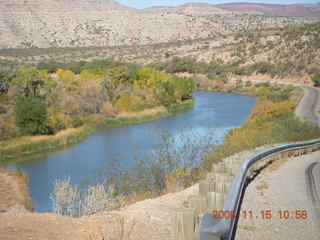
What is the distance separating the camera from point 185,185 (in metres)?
14.0

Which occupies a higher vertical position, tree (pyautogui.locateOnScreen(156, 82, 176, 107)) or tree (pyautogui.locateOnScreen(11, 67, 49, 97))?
tree (pyautogui.locateOnScreen(11, 67, 49, 97))

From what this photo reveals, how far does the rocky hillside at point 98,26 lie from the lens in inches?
5037

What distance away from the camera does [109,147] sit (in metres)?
35.3

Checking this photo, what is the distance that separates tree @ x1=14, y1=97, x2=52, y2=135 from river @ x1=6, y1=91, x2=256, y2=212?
363cm

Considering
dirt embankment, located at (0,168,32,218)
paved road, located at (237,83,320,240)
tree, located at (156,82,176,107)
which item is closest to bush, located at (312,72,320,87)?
tree, located at (156,82,176,107)

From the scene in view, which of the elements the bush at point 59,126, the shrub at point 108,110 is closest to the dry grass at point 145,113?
the shrub at point 108,110

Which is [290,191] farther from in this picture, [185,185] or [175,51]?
[175,51]

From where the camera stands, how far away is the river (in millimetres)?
26781

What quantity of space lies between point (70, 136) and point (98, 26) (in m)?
107

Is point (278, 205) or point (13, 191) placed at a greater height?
point (278, 205)

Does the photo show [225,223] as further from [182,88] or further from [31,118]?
[182,88]

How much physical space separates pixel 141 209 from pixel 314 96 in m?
45.3

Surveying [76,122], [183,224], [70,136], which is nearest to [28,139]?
[70,136]

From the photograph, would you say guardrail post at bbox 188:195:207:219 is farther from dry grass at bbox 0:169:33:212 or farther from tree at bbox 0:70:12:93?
tree at bbox 0:70:12:93
